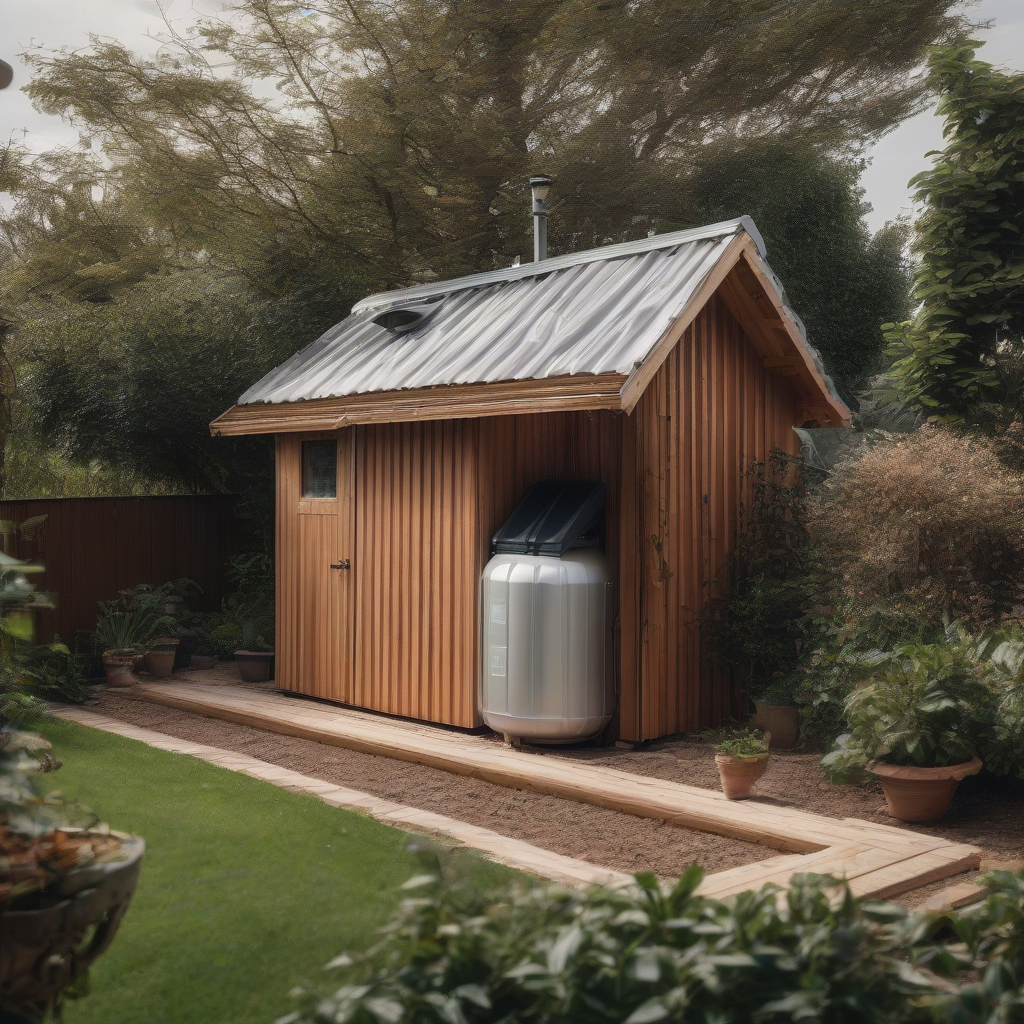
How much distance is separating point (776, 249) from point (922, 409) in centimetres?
839

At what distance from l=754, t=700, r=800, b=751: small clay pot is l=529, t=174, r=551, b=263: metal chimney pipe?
4266mm

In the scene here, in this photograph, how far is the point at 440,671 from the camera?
816 cm

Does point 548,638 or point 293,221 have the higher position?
point 293,221

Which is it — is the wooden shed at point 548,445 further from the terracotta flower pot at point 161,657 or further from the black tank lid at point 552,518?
the terracotta flower pot at point 161,657

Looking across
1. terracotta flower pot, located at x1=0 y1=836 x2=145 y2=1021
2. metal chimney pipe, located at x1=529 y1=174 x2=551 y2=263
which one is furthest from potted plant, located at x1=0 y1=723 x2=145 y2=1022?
metal chimney pipe, located at x1=529 y1=174 x2=551 y2=263

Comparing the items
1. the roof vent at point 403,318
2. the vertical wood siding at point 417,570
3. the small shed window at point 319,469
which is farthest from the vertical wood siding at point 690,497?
the small shed window at point 319,469

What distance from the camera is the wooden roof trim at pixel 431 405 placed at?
22.4 ft

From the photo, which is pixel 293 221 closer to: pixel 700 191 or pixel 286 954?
pixel 700 191

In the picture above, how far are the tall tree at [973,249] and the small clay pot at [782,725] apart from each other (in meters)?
3.25

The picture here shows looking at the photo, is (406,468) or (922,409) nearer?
(406,468)

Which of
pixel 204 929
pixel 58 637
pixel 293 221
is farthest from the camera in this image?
pixel 293 221

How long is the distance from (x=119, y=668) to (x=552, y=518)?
16.6 ft

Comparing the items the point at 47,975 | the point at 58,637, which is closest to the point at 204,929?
the point at 47,975

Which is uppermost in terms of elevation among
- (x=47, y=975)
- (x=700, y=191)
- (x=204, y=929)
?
(x=700, y=191)
